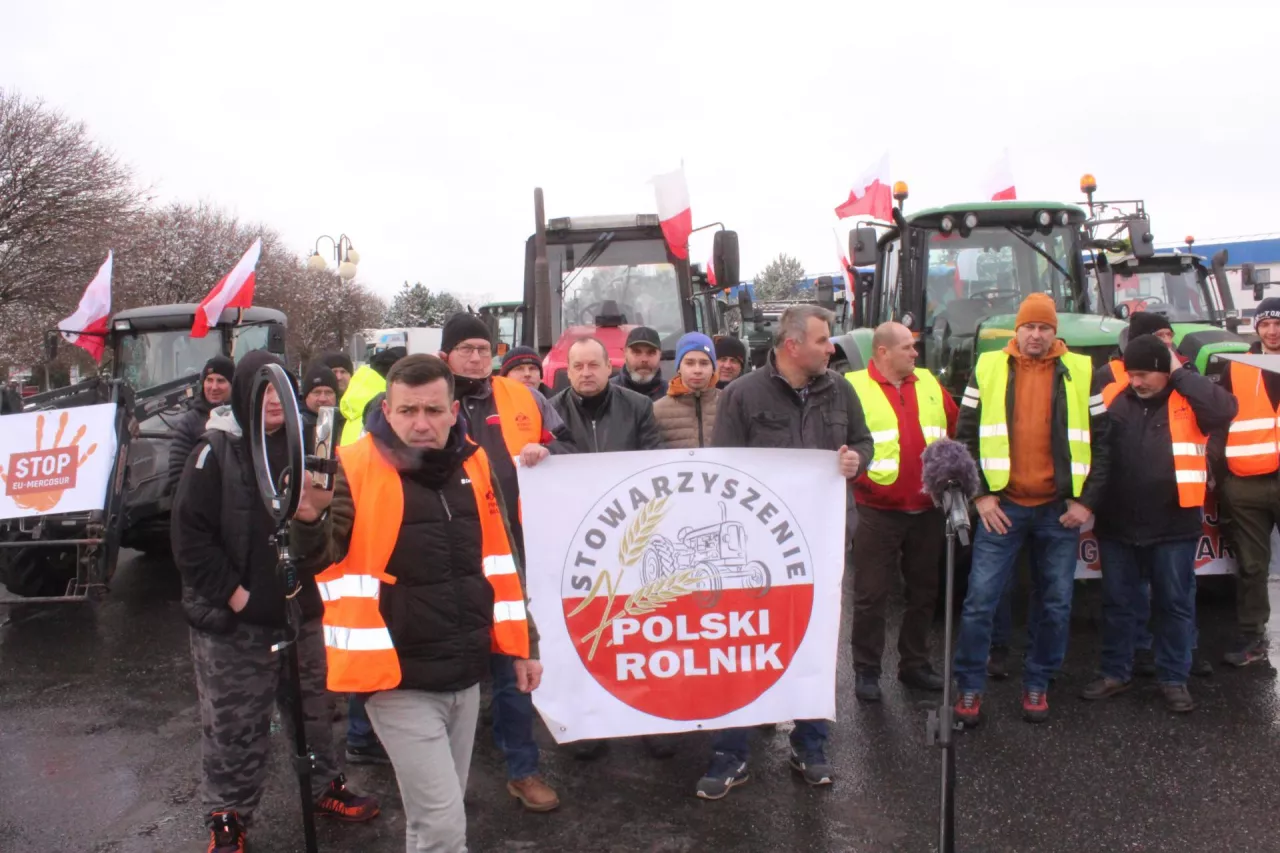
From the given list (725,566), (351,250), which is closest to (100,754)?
(725,566)

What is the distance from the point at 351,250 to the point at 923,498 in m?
25.4

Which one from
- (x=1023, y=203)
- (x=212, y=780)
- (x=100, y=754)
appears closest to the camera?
(x=212, y=780)

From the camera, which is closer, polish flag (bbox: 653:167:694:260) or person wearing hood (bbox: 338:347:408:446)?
person wearing hood (bbox: 338:347:408:446)

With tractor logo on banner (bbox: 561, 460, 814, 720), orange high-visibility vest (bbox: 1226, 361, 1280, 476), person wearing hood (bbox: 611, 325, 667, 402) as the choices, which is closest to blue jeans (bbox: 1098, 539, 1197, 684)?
orange high-visibility vest (bbox: 1226, 361, 1280, 476)

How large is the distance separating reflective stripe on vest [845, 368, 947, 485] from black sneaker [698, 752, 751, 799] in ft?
5.43

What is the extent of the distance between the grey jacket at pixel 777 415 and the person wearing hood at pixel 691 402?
640mm

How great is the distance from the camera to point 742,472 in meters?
3.92

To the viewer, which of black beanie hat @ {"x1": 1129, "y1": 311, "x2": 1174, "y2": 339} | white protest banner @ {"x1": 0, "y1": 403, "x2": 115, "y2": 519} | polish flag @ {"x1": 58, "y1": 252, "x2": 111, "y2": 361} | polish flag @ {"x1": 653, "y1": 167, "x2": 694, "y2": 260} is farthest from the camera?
polish flag @ {"x1": 58, "y1": 252, "x2": 111, "y2": 361}

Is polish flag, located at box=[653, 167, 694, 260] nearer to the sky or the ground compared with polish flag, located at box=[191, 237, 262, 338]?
nearer to the sky

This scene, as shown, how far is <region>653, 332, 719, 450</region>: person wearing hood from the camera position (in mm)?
4977

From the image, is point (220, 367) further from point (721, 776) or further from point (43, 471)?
point (721, 776)

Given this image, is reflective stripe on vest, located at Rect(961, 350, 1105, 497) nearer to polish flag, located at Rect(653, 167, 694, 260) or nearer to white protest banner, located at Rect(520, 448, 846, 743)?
white protest banner, located at Rect(520, 448, 846, 743)

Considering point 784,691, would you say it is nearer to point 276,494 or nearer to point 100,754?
point 276,494

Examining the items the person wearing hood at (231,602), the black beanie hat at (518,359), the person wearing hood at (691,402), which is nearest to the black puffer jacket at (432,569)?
the person wearing hood at (231,602)
